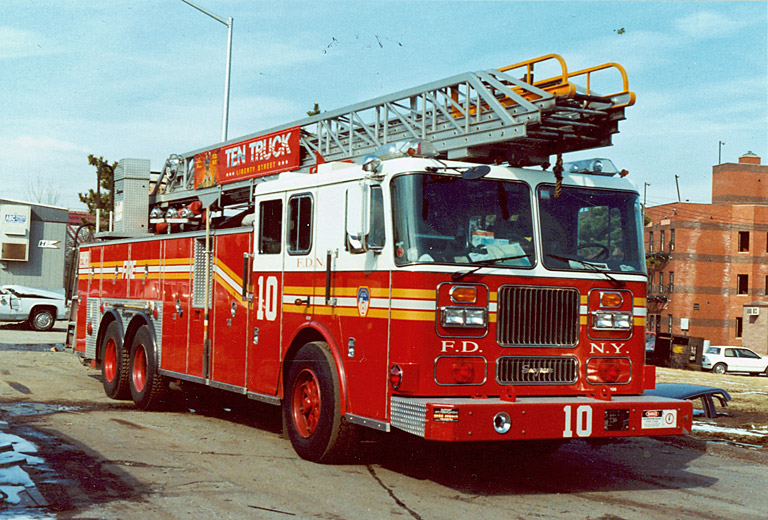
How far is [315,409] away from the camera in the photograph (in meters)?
8.39

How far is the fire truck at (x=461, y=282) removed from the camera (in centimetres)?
727

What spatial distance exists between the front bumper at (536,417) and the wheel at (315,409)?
3.04 ft

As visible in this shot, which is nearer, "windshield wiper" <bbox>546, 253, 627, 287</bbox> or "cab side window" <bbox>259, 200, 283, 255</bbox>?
"windshield wiper" <bbox>546, 253, 627, 287</bbox>

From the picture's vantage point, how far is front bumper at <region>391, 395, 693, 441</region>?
6.82 m

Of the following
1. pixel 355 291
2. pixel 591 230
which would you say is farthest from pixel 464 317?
pixel 591 230

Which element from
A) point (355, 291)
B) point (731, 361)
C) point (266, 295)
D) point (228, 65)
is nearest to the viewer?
point (355, 291)

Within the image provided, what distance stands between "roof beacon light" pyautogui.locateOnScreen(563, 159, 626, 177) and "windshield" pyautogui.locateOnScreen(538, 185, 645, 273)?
0.78ft

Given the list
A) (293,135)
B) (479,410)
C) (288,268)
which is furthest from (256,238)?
(479,410)

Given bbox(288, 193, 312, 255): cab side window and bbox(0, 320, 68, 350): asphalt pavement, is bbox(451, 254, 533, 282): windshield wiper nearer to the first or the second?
bbox(288, 193, 312, 255): cab side window

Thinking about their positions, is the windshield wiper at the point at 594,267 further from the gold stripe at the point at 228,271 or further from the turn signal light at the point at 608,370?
the gold stripe at the point at 228,271

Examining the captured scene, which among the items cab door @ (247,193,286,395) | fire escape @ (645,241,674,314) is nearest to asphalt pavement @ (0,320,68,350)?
cab door @ (247,193,286,395)

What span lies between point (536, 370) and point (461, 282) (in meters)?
1.06

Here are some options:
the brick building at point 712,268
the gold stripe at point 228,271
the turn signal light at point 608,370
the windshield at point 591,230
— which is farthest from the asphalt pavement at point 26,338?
the brick building at point 712,268

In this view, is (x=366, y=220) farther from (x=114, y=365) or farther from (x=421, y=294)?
(x=114, y=365)
